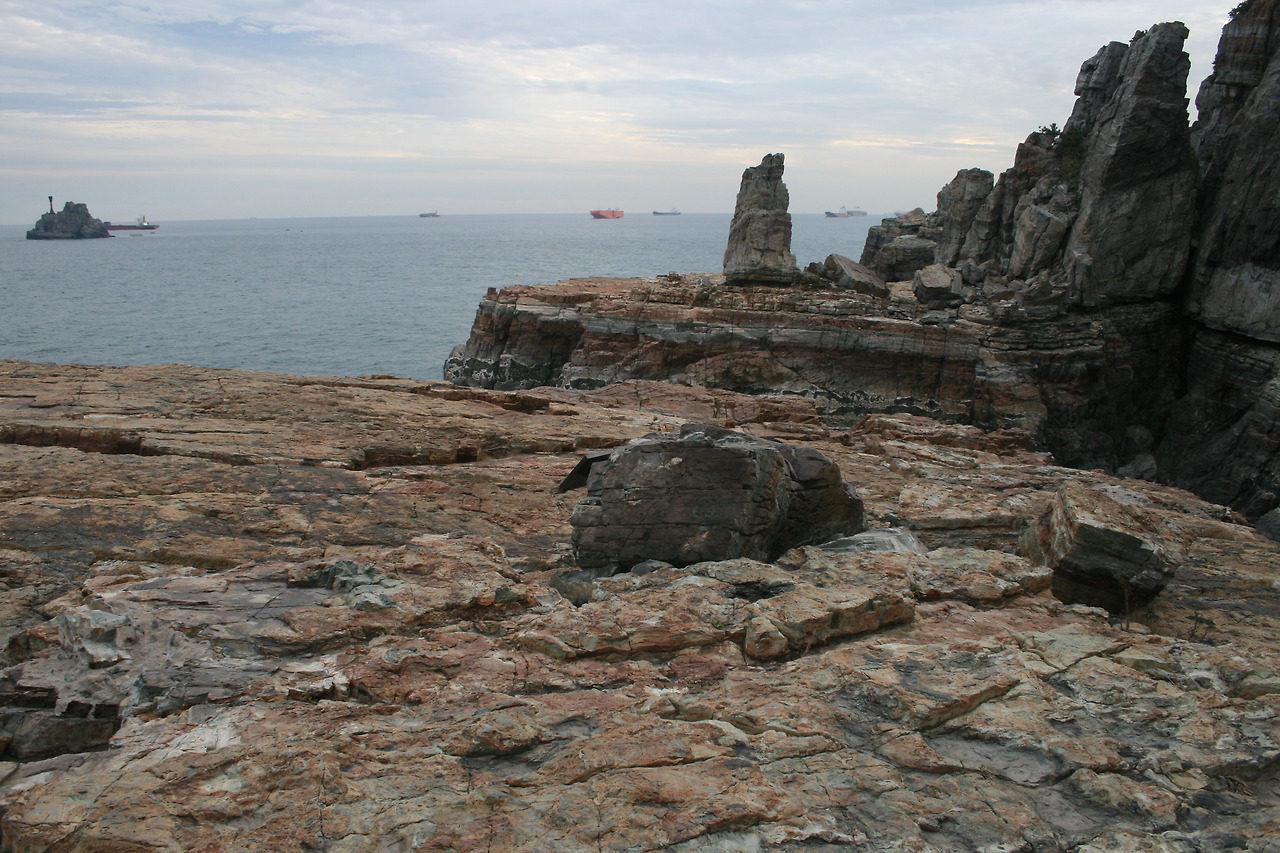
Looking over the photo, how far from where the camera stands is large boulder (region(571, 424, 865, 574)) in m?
8.36

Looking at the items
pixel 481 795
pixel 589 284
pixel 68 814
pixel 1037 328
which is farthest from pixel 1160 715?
pixel 589 284

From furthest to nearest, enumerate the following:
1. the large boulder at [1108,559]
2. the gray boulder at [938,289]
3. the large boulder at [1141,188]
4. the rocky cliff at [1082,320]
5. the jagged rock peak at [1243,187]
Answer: the gray boulder at [938,289] < the large boulder at [1141,188] < the rocky cliff at [1082,320] < the jagged rock peak at [1243,187] < the large boulder at [1108,559]

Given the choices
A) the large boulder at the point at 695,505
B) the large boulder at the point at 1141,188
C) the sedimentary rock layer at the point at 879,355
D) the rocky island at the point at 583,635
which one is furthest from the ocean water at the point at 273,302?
the large boulder at the point at 695,505

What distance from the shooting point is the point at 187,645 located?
19.5 feet

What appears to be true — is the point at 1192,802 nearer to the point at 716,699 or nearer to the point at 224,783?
the point at 716,699

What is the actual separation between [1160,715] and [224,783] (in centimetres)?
648

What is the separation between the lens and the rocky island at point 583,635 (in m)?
4.74

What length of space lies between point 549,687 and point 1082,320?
35.9 metres

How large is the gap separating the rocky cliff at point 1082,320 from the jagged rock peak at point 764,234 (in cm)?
18

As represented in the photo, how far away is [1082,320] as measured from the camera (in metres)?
34.7

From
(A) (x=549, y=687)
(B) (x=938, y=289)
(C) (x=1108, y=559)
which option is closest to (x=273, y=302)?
(B) (x=938, y=289)

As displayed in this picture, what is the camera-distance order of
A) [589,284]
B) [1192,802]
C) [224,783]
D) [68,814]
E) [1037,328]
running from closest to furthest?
[68,814], [224,783], [1192,802], [1037,328], [589,284]

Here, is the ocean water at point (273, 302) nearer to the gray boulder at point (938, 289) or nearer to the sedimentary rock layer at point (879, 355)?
the sedimentary rock layer at point (879, 355)

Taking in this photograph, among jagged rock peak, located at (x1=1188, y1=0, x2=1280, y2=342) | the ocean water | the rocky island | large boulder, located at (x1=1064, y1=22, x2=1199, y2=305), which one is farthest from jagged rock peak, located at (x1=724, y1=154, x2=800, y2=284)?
the rocky island
